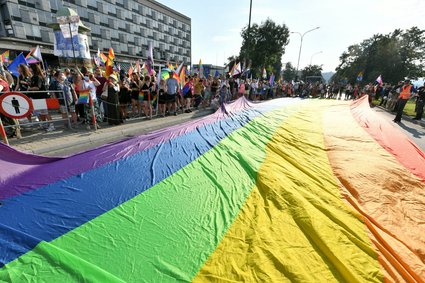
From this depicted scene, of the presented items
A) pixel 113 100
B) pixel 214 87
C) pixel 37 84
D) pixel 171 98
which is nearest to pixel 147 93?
pixel 171 98

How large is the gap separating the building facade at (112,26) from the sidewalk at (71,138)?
12585mm

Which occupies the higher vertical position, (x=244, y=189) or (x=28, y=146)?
(x=244, y=189)

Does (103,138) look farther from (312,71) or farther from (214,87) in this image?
(312,71)

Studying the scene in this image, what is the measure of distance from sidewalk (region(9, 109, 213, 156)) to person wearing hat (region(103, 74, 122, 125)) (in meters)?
0.29

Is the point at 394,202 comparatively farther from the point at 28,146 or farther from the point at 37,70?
the point at 37,70

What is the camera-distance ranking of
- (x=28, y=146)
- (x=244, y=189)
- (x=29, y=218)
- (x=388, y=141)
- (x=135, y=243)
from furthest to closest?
(x=28, y=146) → (x=388, y=141) → (x=244, y=189) → (x=29, y=218) → (x=135, y=243)

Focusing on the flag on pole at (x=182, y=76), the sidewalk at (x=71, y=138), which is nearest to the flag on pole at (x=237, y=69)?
the flag on pole at (x=182, y=76)

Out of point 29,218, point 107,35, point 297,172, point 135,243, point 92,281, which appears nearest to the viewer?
point 92,281

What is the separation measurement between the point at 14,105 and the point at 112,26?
5682 cm

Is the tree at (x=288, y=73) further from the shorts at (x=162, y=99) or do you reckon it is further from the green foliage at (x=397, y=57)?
the shorts at (x=162, y=99)

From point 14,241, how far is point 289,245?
2.18m

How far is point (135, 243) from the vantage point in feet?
5.55

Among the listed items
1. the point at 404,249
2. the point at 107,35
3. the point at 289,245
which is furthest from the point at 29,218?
the point at 107,35

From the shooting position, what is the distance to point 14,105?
5.41 m
